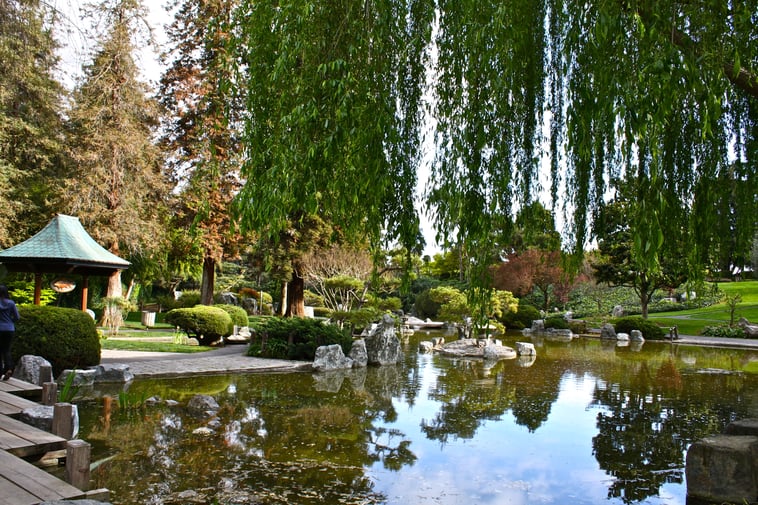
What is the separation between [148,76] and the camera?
2042 centimetres

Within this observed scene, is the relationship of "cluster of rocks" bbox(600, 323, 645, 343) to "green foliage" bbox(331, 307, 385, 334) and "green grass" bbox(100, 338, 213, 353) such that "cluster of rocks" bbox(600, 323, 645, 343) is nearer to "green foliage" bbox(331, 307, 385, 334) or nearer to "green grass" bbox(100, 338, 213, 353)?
"green foliage" bbox(331, 307, 385, 334)

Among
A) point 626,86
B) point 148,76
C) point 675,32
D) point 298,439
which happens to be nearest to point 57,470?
point 298,439

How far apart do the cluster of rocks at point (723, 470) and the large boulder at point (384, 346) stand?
28.5 feet

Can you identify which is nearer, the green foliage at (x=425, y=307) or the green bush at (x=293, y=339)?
the green bush at (x=293, y=339)

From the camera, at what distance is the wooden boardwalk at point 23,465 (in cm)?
321

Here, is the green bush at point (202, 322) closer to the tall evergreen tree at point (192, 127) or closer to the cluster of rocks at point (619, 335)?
the tall evergreen tree at point (192, 127)

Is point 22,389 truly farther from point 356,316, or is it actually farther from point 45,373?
point 356,316

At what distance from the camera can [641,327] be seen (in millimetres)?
22938

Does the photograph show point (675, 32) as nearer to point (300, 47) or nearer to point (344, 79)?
point (344, 79)

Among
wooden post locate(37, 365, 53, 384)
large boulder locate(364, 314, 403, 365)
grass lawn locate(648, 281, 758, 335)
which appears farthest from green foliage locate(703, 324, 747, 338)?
wooden post locate(37, 365, 53, 384)

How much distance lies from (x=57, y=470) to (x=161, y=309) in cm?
2517

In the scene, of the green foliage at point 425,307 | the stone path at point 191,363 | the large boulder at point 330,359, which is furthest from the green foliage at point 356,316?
the green foliage at point 425,307

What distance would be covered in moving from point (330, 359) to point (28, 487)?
28.6ft

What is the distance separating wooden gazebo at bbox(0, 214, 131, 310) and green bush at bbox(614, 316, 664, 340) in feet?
66.6
